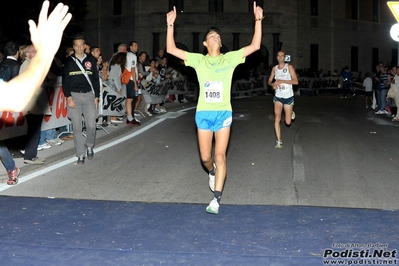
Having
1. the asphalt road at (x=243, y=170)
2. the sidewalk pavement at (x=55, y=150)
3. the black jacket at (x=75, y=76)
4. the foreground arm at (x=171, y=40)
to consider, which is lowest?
the asphalt road at (x=243, y=170)

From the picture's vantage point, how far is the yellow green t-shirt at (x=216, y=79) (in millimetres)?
8039

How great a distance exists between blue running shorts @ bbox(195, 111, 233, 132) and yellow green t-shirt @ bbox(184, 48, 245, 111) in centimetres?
5

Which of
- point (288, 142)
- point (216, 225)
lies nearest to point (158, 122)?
point (288, 142)

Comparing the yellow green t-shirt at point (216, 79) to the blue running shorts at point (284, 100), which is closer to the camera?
the yellow green t-shirt at point (216, 79)

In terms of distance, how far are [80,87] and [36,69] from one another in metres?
8.43

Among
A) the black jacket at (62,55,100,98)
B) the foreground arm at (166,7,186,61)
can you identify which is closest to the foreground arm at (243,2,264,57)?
the foreground arm at (166,7,186,61)

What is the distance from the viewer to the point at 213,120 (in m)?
8.09

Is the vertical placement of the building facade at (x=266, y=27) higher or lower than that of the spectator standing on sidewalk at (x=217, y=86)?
higher

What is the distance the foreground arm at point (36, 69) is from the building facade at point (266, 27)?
48604mm

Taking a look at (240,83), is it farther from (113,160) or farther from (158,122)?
(113,160)

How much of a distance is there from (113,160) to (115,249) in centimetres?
569

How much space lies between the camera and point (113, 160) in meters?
12.0

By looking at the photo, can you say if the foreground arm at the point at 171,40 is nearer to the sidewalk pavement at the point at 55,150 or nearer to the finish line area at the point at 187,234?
the finish line area at the point at 187,234

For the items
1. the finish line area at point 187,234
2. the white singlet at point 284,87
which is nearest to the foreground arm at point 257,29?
the finish line area at point 187,234
